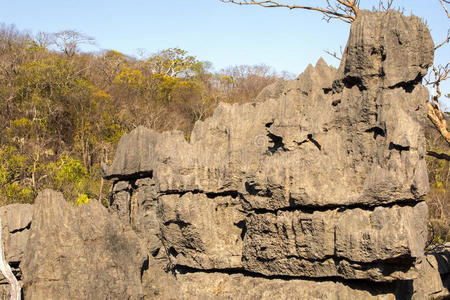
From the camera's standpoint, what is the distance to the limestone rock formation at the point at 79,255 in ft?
18.9

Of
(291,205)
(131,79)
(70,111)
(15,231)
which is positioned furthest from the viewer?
(131,79)

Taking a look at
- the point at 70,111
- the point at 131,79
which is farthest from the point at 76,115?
the point at 131,79

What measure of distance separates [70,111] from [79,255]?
19.6 metres

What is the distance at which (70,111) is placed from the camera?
80.4 feet

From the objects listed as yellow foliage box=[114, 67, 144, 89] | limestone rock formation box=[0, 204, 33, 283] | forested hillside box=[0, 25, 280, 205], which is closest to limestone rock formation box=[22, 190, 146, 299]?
limestone rock formation box=[0, 204, 33, 283]

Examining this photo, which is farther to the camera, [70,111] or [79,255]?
[70,111]

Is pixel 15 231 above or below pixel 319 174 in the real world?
below

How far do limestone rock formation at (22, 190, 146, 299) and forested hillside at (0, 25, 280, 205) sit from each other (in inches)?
385

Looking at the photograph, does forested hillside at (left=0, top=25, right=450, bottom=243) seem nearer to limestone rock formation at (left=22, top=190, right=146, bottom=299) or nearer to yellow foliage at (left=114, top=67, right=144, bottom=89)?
yellow foliage at (left=114, top=67, right=144, bottom=89)

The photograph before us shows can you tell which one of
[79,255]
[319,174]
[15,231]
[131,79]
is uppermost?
[131,79]

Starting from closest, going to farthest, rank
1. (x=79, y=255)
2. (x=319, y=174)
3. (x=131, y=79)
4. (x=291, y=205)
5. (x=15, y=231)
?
(x=79, y=255) → (x=319, y=174) → (x=291, y=205) → (x=15, y=231) → (x=131, y=79)

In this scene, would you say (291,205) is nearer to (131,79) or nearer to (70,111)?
(70,111)

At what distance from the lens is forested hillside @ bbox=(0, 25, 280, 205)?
715 inches

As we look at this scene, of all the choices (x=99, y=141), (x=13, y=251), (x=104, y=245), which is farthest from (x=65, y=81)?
(x=104, y=245)
